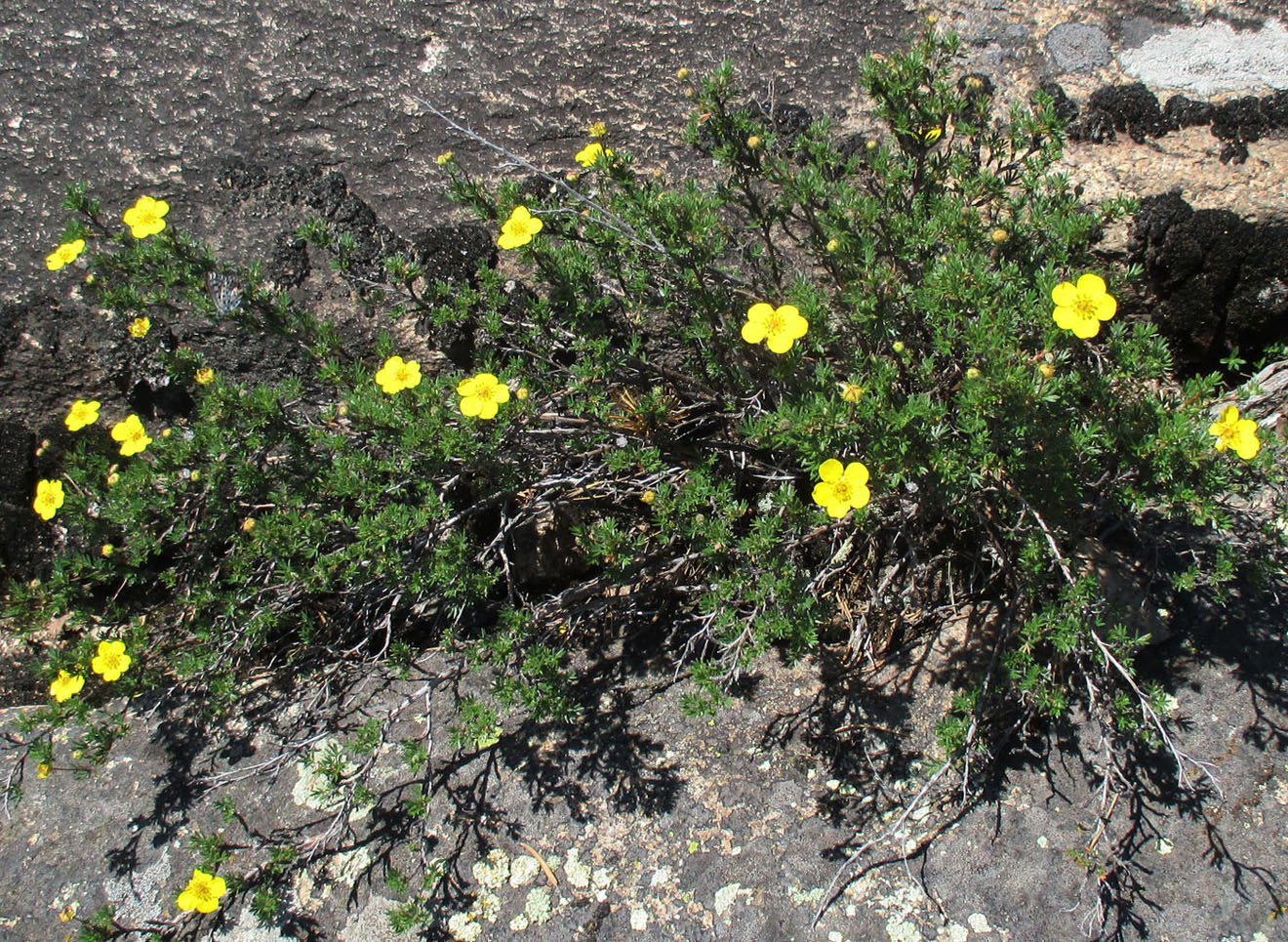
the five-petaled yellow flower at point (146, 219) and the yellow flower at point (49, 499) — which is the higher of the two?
the five-petaled yellow flower at point (146, 219)

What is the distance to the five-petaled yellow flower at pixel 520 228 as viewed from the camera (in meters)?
3.01

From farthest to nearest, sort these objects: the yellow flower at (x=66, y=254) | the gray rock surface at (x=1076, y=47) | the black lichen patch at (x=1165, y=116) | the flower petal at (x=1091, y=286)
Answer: the gray rock surface at (x=1076, y=47), the black lichen patch at (x=1165, y=116), the yellow flower at (x=66, y=254), the flower petal at (x=1091, y=286)

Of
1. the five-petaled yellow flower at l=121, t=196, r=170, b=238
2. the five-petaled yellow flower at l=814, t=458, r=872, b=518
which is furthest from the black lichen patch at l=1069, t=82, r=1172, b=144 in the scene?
the five-petaled yellow flower at l=121, t=196, r=170, b=238

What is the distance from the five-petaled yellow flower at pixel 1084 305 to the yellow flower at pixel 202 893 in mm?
2814

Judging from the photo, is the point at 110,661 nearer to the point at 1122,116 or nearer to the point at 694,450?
the point at 694,450

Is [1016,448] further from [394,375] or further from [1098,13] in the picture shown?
[1098,13]

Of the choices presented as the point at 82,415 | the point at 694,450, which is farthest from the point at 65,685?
the point at 694,450

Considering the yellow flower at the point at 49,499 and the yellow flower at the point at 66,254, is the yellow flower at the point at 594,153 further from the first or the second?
the yellow flower at the point at 49,499

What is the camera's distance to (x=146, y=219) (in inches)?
118

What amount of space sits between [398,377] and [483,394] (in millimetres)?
309

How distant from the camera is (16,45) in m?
3.96

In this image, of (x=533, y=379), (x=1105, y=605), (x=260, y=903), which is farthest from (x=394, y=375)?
(x=1105, y=605)

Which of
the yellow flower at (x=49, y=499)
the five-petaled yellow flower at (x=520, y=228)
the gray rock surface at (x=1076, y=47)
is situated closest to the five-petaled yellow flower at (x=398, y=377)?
the five-petaled yellow flower at (x=520, y=228)

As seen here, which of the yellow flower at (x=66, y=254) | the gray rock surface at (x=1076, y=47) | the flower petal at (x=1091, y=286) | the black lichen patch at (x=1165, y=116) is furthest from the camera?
the gray rock surface at (x=1076, y=47)
